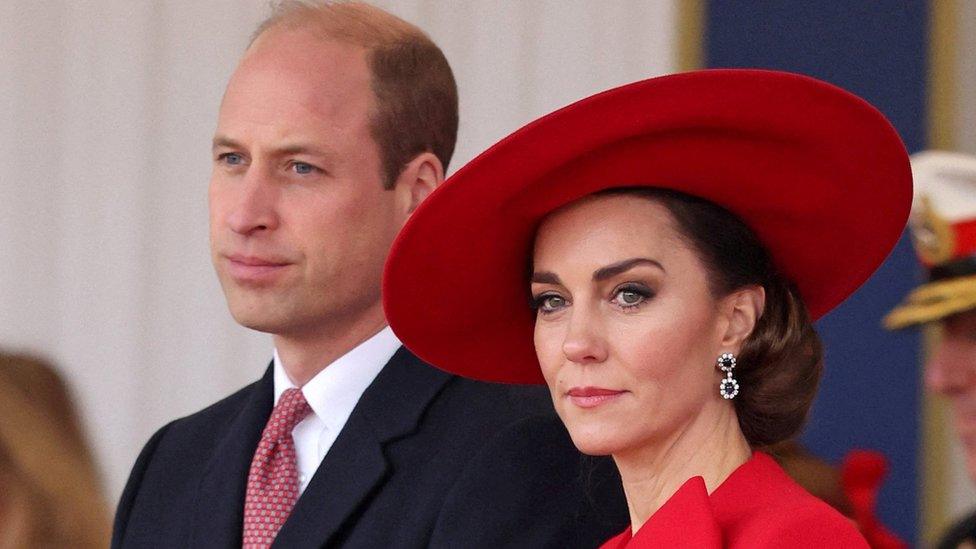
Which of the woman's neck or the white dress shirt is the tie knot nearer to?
the white dress shirt

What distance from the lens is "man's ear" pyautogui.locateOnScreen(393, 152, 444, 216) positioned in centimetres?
227

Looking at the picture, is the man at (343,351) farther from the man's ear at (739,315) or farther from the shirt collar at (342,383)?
the man's ear at (739,315)

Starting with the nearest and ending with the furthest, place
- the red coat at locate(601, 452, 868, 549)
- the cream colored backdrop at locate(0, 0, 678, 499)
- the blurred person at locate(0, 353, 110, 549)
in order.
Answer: the red coat at locate(601, 452, 868, 549) → the blurred person at locate(0, 353, 110, 549) → the cream colored backdrop at locate(0, 0, 678, 499)

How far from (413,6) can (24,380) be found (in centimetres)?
128


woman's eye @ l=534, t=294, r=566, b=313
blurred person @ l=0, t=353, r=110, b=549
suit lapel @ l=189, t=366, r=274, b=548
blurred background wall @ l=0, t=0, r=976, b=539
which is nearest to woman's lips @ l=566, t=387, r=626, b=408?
woman's eye @ l=534, t=294, r=566, b=313

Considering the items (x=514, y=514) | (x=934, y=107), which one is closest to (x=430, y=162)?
(x=514, y=514)

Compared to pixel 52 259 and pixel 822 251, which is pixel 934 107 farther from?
pixel 822 251

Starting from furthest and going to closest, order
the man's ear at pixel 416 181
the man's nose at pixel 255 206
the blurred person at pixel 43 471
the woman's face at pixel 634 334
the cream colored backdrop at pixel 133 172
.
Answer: the cream colored backdrop at pixel 133 172 → the blurred person at pixel 43 471 → the man's ear at pixel 416 181 → the man's nose at pixel 255 206 → the woman's face at pixel 634 334

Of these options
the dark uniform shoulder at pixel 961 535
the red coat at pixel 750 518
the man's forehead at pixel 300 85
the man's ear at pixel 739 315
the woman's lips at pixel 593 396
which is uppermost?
the man's forehead at pixel 300 85

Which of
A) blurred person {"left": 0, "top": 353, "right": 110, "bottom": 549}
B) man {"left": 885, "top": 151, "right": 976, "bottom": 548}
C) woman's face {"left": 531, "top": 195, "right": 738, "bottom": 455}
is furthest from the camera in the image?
man {"left": 885, "top": 151, "right": 976, "bottom": 548}

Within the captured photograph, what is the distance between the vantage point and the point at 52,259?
3648 mm

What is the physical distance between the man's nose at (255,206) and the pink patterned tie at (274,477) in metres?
0.23

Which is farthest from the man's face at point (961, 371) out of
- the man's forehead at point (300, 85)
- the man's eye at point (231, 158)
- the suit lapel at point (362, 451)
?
the man's eye at point (231, 158)

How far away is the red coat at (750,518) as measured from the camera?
1.62 m
